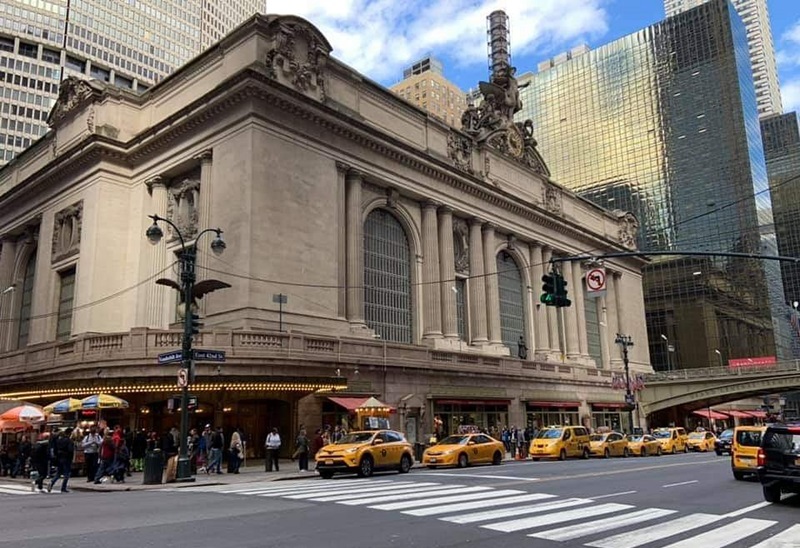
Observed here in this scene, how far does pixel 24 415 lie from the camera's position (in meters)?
25.2

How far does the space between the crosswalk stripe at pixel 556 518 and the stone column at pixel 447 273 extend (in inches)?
1288

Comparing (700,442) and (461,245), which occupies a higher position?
(461,245)

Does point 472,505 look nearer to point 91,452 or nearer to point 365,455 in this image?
point 365,455

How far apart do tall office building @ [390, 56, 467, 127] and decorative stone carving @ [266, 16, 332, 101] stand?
9790 cm

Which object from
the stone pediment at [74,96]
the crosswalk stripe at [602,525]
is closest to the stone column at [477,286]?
the stone pediment at [74,96]

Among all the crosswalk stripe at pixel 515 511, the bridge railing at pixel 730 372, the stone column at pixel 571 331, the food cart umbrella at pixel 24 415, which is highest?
the stone column at pixel 571 331

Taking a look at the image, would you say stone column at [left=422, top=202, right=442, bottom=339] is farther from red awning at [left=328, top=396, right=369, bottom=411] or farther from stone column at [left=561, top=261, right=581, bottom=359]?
stone column at [left=561, top=261, right=581, bottom=359]

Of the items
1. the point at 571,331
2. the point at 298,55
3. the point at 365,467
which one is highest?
the point at 298,55

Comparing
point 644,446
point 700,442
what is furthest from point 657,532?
point 700,442

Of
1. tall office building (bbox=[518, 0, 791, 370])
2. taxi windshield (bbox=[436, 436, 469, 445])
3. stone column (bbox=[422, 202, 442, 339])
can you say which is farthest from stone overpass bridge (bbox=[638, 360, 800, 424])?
taxi windshield (bbox=[436, 436, 469, 445])

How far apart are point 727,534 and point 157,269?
1444 inches

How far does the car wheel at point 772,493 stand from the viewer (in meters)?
13.8

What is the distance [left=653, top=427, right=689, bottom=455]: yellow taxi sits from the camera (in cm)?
3897

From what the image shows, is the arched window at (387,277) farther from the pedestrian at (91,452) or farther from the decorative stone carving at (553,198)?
the pedestrian at (91,452)
